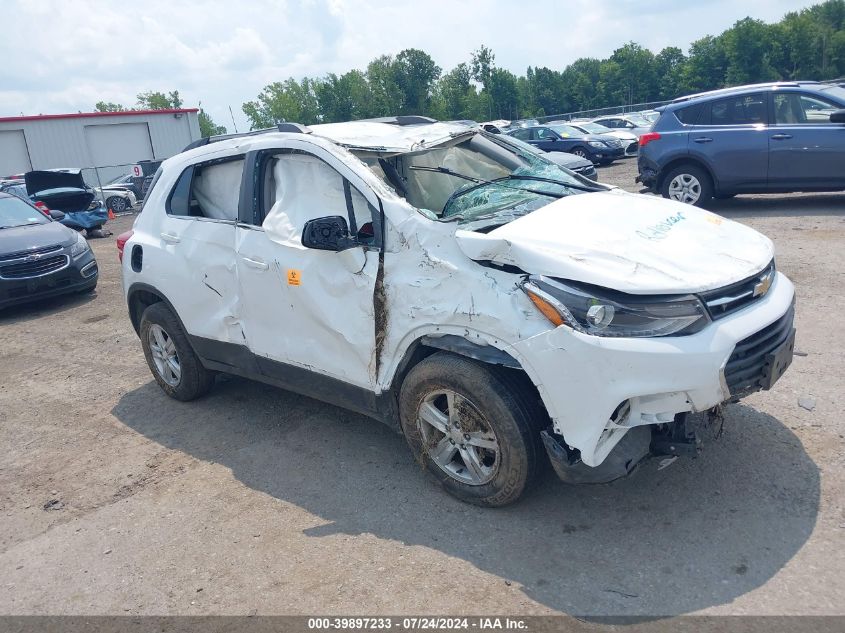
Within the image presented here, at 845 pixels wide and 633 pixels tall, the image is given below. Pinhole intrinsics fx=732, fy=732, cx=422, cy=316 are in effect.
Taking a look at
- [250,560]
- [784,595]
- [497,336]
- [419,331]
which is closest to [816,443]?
[784,595]

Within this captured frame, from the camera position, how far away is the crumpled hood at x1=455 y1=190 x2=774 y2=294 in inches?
131

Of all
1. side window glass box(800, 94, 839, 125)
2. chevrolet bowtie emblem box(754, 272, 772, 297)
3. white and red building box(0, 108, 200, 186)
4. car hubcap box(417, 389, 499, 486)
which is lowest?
car hubcap box(417, 389, 499, 486)

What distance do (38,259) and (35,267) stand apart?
0.37 feet

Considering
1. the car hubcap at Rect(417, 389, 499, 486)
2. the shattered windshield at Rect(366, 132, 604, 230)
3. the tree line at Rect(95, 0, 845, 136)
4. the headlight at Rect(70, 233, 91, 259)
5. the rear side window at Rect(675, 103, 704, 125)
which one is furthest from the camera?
the tree line at Rect(95, 0, 845, 136)

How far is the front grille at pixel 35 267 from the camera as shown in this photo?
31.3 feet

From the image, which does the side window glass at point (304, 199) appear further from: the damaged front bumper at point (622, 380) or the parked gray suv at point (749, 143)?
the parked gray suv at point (749, 143)

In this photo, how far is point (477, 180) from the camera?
15.2 feet

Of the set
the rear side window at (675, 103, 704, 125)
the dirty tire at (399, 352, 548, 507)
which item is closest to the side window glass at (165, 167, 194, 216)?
the dirty tire at (399, 352, 548, 507)

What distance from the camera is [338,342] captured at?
14.1 feet

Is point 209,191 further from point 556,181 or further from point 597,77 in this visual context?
point 597,77

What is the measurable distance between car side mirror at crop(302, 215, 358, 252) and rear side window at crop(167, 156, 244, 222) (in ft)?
3.91

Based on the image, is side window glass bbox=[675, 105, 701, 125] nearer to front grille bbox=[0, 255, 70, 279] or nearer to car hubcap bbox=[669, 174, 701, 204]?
car hubcap bbox=[669, 174, 701, 204]

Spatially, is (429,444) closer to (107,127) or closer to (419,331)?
(419,331)

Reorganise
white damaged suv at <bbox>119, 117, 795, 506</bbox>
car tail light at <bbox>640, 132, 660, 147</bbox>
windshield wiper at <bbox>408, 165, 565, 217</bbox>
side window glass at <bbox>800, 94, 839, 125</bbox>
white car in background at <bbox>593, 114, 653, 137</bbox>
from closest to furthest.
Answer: white damaged suv at <bbox>119, 117, 795, 506</bbox>, windshield wiper at <bbox>408, 165, 565, 217</bbox>, side window glass at <bbox>800, 94, 839, 125</bbox>, car tail light at <bbox>640, 132, 660, 147</bbox>, white car in background at <bbox>593, 114, 653, 137</bbox>
